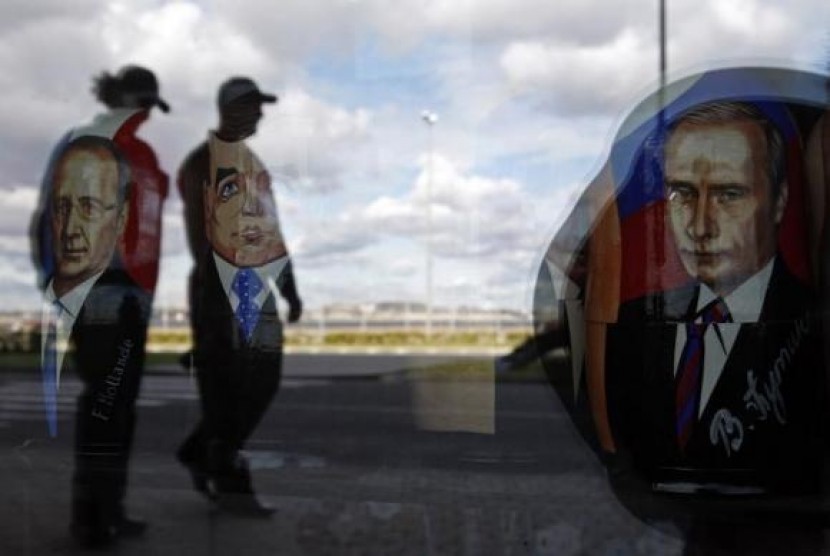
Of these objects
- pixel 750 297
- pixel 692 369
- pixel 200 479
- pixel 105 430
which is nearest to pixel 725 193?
pixel 750 297

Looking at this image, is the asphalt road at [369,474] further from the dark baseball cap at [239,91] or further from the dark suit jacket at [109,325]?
the dark baseball cap at [239,91]

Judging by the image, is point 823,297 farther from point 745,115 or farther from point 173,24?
point 173,24

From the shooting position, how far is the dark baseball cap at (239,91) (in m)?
2.70

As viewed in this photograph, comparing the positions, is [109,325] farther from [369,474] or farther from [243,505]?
[369,474]

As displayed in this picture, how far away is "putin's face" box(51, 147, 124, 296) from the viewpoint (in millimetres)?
2846

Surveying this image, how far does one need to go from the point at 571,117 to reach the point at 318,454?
1.07m

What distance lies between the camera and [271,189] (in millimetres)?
2725

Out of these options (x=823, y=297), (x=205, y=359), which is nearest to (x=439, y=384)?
(x=205, y=359)

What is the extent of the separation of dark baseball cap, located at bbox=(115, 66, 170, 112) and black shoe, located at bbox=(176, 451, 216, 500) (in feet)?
3.24

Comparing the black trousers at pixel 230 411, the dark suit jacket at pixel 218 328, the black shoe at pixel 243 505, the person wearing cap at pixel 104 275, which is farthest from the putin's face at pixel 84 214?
the black shoe at pixel 243 505

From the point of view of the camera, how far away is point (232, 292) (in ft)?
9.04
